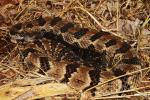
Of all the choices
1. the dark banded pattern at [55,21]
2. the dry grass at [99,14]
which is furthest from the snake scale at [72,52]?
the dry grass at [99,14]

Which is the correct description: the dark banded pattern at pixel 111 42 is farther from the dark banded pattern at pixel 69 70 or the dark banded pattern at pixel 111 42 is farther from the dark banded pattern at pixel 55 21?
the dark banded pattern at pixel 55 21

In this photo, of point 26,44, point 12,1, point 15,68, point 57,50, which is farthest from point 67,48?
point 12,1

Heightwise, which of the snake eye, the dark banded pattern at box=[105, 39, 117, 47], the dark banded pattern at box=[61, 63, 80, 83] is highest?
the snake eye

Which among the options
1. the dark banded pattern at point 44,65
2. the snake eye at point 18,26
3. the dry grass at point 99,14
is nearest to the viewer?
the dark banded pattern at point 44,65

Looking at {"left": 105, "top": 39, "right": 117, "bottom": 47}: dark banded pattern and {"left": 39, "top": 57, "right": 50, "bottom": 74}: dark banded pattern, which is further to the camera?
{"left": 105, "top": 39, "right": 117, "bottom": 47}: dark banded pattern

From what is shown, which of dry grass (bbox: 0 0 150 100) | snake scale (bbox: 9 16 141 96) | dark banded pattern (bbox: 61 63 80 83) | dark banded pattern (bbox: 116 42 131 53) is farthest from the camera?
dry grass (bbox: 0 0 150 100)

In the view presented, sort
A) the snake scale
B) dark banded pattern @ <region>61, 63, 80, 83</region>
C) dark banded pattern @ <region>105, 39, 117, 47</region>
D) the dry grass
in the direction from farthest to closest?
the dry grass, dark banded pattern @ <region>105, 39, 117, 47</region>, dark banded pattern @ <region>61, 63, 80, 83</region>, the snake scale

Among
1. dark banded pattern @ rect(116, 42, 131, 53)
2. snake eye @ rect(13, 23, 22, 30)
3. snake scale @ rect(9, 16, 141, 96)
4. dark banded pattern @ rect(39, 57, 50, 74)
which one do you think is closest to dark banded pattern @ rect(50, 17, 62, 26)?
snake scale @ rect(9, 16, 141, 96)

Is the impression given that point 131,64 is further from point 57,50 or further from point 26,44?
point 26,44

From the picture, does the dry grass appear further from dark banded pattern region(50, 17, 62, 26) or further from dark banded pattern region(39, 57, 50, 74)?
dark banded pattern region(39, 57, 50, 74)
